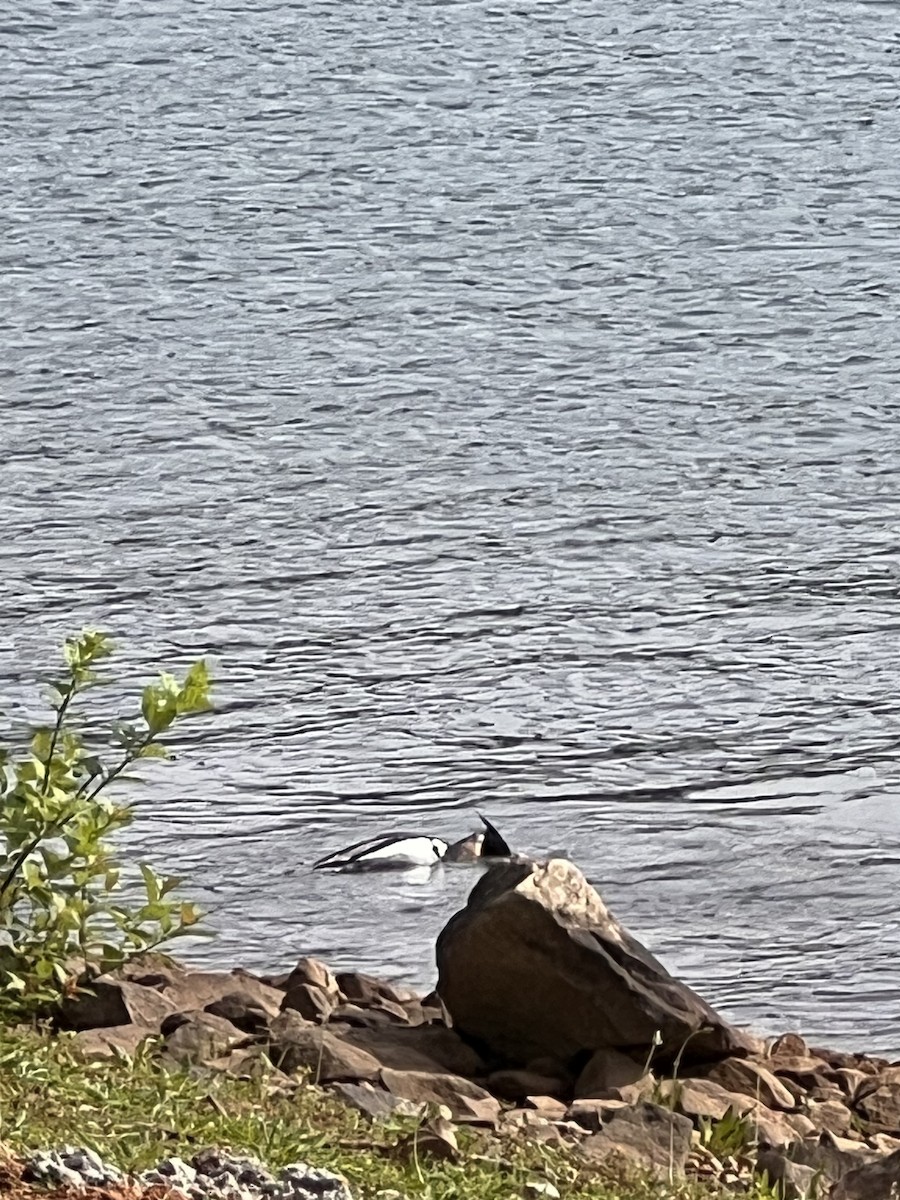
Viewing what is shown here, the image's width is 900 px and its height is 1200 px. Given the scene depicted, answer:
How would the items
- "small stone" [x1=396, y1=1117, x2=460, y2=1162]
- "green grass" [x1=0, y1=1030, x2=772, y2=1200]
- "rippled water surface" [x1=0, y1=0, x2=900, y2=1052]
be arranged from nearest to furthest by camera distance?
"green grass" [x1=0, y1=1030, x2=772, y2=1200] → "small stone" [x1=396, y1=1117, x2=460, y2=1162] → "rippled water surface" [x1=0, y1=0, x2=900, y2=1052]

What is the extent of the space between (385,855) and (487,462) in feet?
9.95

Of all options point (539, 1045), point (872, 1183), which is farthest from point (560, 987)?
point (872, 1183)

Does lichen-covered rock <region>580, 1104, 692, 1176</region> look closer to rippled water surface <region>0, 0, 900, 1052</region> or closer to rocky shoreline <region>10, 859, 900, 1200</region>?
rocky shoreline <region>10, 859, 900, 1200</region>

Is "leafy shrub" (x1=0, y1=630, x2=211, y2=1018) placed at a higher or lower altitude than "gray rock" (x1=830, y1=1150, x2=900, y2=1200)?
higher

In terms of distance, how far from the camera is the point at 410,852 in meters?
6.54

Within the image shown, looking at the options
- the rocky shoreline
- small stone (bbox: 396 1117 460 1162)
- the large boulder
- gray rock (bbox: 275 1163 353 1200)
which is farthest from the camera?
the large boulder

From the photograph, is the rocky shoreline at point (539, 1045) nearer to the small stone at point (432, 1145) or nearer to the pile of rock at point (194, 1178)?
the small stone at point (432, 1145)

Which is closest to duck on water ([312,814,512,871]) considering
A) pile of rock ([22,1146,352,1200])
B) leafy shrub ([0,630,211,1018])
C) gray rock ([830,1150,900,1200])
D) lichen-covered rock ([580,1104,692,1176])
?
leafy shrub ([0,630,211,1018])

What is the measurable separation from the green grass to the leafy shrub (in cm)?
43

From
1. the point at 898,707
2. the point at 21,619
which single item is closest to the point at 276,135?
the point at 21,619

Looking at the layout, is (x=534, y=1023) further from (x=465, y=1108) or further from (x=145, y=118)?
(x=145, y=118)

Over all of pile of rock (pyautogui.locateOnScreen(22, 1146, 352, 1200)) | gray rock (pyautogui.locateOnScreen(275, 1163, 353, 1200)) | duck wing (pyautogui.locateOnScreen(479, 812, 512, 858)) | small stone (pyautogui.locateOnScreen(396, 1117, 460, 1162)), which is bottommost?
duck wing (pyautogui.locateOnScreen(479, 812, 512, 858))

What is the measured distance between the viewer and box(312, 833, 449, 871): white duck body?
21.3ft

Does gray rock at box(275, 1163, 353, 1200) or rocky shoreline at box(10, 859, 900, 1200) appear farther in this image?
rocky shoreline at box(10, 859, 900, 1200)
